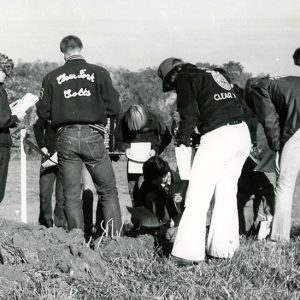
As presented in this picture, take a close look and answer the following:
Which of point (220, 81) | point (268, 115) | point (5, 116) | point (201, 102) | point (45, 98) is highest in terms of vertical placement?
point (220, 81)

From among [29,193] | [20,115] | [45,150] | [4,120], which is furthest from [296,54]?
[29,193]

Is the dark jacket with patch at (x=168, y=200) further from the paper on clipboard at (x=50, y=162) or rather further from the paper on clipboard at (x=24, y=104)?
the paper on clipboard at (x=24, y=104)

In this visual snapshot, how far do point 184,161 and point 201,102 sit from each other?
73 cm

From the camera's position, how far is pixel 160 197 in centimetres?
740

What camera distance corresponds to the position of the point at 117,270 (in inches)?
216

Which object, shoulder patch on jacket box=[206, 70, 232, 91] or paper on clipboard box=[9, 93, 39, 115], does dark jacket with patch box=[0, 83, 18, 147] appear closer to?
paper on clipboard box=[9, 93, 39, 115]

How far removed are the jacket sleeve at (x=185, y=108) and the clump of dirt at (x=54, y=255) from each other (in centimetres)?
118

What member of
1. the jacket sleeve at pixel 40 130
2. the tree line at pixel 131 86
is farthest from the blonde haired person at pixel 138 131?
the tree line at pixel 131 86

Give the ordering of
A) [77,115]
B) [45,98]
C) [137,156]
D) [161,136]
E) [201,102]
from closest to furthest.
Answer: [201,102]
[77,115]
[45,98]
[137,156]
[161,136]

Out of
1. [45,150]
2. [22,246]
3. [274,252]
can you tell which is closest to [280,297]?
[274,252]

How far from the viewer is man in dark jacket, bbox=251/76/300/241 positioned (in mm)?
6578

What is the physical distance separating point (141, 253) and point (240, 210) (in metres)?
2.34

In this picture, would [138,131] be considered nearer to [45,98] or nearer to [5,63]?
[45,98]

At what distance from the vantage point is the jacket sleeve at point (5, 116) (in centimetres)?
688
